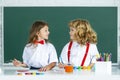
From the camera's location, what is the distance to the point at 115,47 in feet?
14.9

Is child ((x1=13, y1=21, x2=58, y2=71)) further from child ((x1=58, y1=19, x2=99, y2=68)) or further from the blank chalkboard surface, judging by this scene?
the blank chalkboard surface

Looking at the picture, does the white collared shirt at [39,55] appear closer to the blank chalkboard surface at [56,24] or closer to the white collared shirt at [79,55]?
the white collared shirt at [79,55]

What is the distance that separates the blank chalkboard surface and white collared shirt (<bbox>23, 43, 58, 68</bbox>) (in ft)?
3.95

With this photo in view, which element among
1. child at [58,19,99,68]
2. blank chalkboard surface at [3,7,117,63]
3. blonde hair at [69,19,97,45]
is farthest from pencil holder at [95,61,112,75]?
blank chalkboard surface at [3,7,117,63]

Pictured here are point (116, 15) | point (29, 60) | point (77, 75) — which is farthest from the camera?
point (116, 15)

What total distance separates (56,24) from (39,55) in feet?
4.49

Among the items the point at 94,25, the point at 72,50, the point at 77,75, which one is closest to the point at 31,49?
the point at 72,50

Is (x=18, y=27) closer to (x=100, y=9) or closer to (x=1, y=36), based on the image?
(x=1, y=36)

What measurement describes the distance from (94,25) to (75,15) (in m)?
0.31

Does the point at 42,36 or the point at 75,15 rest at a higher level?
the point at 75,15

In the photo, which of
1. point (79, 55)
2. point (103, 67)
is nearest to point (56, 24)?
point (79, 55)

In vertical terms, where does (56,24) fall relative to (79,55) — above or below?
above

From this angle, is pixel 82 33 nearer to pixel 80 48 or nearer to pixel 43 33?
pixel 80 48

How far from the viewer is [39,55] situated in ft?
10.7
